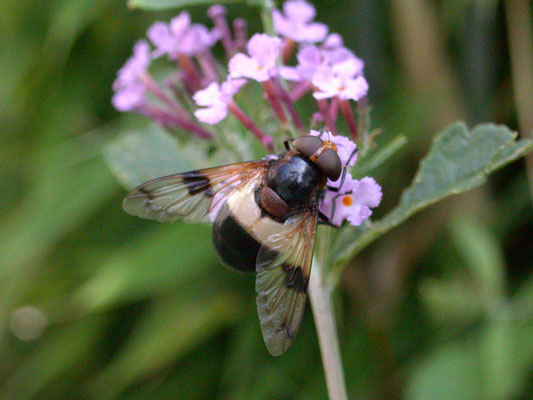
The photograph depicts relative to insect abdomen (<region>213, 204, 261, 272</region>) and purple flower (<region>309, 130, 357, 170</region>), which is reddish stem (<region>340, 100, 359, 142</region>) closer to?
purple flower (<region>309, 130, 357, 170</region>)

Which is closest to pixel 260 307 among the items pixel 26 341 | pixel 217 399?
pixel 217 399

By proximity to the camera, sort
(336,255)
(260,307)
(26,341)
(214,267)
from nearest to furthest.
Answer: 1. (260,307)
2. (336,255)
3. (214,267)
4. (26,341)

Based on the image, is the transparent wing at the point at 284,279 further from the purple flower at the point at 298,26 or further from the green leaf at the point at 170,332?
the green leaf at the point at 170,332

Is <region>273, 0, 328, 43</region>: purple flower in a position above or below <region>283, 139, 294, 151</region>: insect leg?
above

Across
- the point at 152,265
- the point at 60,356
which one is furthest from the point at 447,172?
the point at 60,356

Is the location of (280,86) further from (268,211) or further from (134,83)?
(134,83)

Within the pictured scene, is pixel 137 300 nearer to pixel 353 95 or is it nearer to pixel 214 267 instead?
pixel 214 267

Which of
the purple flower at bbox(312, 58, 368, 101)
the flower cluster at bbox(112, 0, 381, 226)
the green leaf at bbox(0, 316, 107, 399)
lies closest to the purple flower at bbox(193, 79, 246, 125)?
the flower cluster at bbox(112, 0, 381, 226)

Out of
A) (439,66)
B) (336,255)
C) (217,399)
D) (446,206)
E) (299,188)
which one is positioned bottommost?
(217,399)
